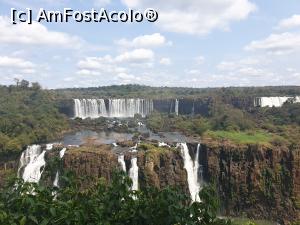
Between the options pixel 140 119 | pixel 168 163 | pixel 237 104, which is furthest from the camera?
pixel 237 104

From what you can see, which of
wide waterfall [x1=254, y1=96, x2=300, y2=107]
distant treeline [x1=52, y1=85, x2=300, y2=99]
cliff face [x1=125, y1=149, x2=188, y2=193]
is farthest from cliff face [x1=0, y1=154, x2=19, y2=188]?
distant treeline [x1=52, y1=85, x2=300, y2=99]

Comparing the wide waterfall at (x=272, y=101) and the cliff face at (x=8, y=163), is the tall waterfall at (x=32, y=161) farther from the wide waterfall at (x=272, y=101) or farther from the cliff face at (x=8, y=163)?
the wide waterfall at (x=272, y=101)

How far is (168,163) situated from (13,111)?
31164 mm

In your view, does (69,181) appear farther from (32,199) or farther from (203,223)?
(203,223)

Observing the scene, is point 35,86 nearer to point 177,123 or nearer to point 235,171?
point 177,123

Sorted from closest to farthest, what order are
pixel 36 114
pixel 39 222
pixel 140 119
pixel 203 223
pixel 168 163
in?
pixel 39 222 → pixel 203 223 → pixel 168 163 → pixel 36 114 → pixel 140 119

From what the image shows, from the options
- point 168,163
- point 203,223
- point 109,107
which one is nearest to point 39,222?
point 203,223

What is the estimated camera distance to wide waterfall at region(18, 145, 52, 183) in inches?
1297

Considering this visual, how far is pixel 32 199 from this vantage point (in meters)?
4.30

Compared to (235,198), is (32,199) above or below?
above

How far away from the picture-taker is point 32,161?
3447cm

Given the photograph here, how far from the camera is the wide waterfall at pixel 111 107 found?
6188 centimetres

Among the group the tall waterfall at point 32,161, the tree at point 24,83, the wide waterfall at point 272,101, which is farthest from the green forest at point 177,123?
the tree at point 24,83

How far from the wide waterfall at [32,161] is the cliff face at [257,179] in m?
13.4
